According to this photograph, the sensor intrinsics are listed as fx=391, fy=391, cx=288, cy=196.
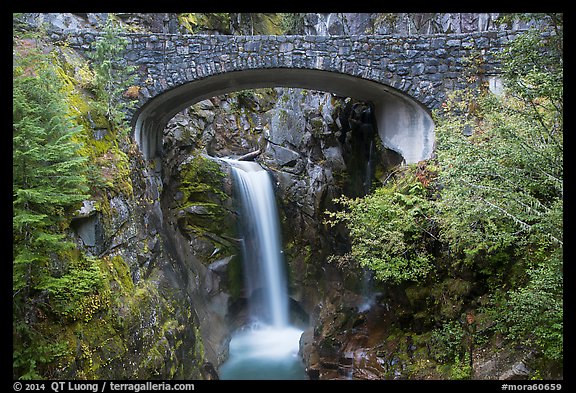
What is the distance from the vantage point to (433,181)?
7.61 meters

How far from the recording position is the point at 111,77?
770 centimetres

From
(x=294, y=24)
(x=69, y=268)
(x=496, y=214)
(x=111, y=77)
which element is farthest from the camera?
(x=294, y=24)

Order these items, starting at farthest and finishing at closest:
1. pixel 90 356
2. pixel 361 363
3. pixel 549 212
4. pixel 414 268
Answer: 1. pixel 361 363
2. pixel 414 268
3. pixel 90 356
4. pixel 549 212

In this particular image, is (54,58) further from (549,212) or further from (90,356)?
(549,212)

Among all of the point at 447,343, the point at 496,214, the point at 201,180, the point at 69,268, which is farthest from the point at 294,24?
the point at 69,268

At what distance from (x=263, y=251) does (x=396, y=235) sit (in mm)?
7936

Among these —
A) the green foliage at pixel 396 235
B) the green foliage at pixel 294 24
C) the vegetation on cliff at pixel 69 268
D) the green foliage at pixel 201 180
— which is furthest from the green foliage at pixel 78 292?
the green foliage at pixel 294 24

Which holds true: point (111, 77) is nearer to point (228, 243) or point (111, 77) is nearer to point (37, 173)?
point (37, 173)

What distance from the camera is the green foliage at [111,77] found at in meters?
7.20

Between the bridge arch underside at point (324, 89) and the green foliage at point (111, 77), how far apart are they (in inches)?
25.3

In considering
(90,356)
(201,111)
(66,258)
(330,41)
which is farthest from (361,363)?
(201,111)

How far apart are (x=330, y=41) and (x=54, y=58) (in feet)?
17.4

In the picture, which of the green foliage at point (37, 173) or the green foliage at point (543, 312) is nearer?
the green foliage at point (37, 173)

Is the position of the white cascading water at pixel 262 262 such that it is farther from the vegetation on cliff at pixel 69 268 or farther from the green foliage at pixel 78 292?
the green foliage at pixel 78 292
